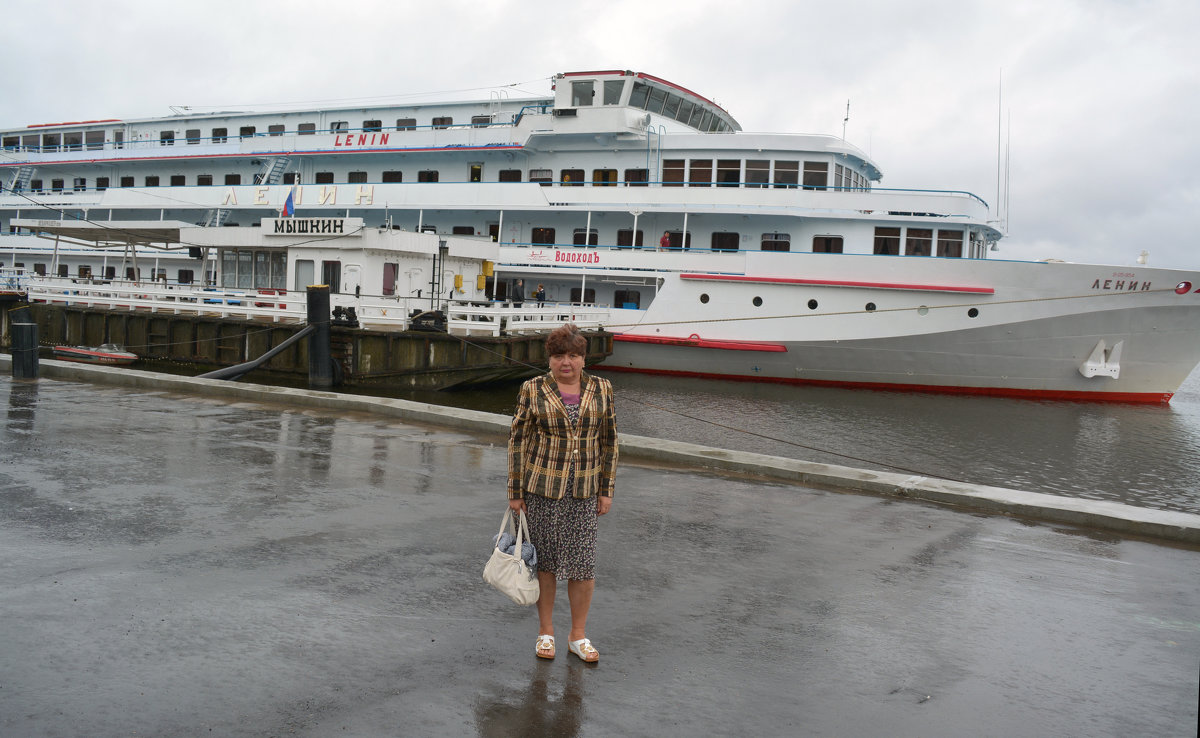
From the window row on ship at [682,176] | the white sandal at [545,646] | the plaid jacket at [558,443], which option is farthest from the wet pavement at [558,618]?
the window row on ship at [682,176]

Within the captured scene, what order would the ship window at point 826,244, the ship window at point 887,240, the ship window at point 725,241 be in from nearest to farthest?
the ship window at point 887,240 < the ship window at point 826,244 < the ship window at point 725,241

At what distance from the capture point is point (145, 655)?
416cm

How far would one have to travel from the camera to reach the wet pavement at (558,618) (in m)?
3.87

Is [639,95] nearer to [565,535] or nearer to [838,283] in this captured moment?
[838,283]

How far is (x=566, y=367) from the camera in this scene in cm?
449

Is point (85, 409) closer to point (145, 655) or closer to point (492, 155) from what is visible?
point (145, 655)

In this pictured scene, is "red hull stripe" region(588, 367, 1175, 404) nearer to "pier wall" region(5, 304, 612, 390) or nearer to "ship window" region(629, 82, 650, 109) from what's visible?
"pier wall" region(5, 304, 612, 390)

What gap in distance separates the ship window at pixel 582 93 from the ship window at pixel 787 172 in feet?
19.9

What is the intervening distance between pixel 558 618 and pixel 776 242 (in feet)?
69.8

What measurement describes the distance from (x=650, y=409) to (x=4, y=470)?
13078mm

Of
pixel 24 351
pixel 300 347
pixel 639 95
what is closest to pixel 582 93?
pixel 639 95

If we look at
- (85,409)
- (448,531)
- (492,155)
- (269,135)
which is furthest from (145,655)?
(269,135)

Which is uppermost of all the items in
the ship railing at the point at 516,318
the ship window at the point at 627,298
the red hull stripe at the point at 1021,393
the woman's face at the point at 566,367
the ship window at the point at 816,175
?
the ship window at the point at 816,175

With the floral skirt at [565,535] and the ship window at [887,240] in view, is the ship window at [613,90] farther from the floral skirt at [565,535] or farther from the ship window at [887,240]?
the floral skirt at [565,535]
